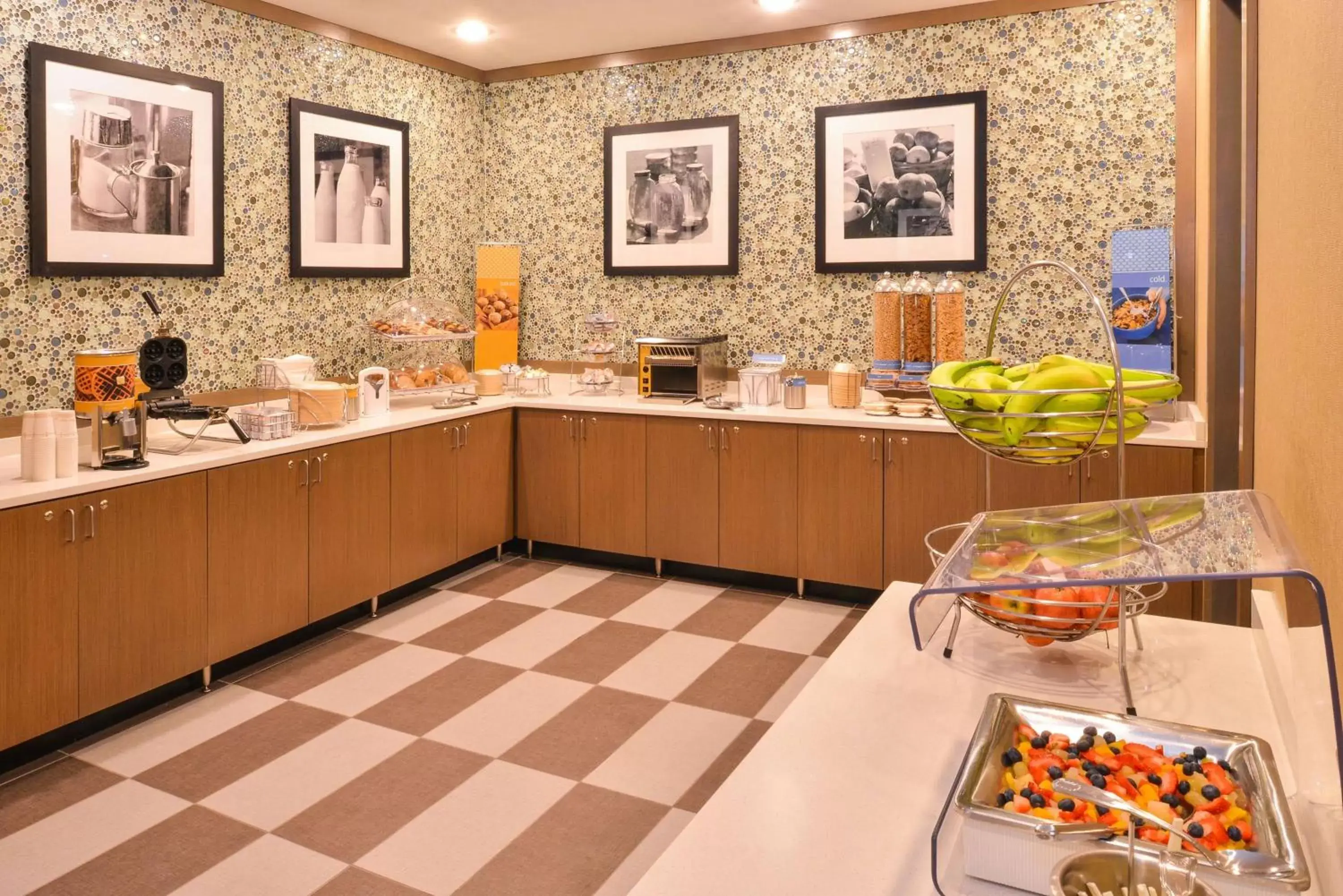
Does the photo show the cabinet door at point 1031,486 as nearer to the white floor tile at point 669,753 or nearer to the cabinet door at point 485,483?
the white floor tile at point 669,753

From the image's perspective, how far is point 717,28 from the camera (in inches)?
198

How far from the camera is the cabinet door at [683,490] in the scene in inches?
191

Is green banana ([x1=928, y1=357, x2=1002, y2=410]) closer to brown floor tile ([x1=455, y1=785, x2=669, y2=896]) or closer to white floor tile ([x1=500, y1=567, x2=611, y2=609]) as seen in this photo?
brown floor tile ([x1=455, y1=785, x2=669, y2=896])

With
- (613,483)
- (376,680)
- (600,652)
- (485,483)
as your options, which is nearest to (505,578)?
(485,483)

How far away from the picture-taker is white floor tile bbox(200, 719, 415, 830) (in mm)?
2752

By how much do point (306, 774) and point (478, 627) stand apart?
140cm

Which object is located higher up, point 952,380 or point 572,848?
point 952,380

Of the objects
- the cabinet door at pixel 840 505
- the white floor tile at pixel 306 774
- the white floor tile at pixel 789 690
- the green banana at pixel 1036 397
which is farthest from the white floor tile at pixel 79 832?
the cabinet door at pixel 840 505

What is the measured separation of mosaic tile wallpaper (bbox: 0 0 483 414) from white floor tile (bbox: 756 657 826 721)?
2.90m

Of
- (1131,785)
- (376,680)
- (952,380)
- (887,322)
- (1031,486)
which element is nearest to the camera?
(1131,785)

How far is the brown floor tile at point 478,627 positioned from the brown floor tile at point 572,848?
4.55 feet

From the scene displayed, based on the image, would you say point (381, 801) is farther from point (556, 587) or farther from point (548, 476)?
point (548, 476)

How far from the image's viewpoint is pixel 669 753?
312 cm

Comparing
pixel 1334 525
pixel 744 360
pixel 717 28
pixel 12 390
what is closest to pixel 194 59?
pixel 12 390
